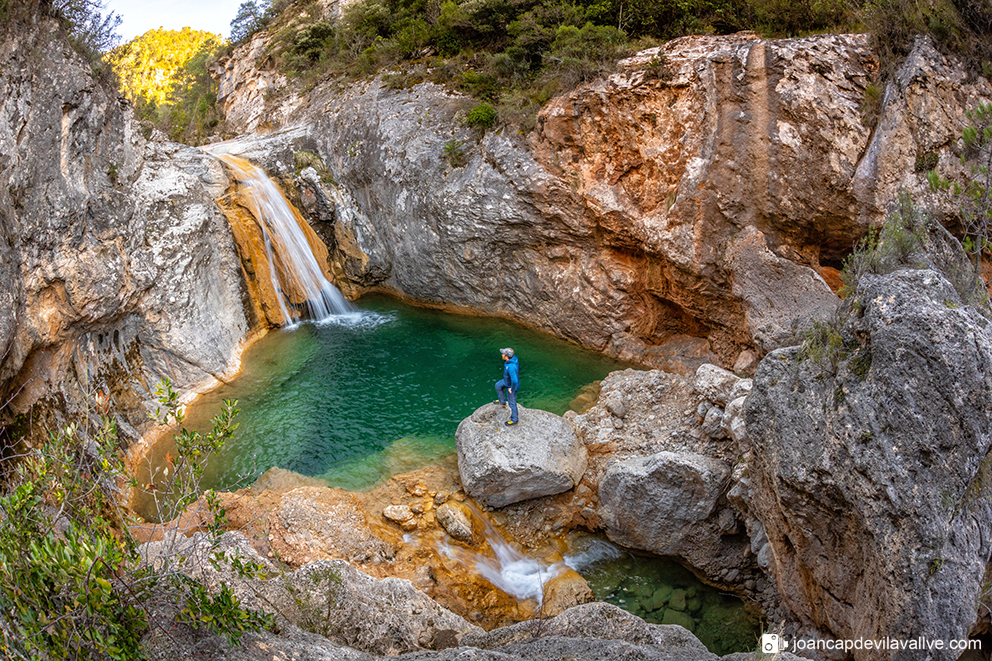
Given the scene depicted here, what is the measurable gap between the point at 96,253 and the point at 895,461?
14.9 meters

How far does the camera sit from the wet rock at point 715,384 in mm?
10828

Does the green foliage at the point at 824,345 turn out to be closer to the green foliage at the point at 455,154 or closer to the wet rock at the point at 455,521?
the wet rock at the point at 455,521

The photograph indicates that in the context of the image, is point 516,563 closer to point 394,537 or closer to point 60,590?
point 394,537

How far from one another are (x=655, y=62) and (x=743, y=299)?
20.0 ft

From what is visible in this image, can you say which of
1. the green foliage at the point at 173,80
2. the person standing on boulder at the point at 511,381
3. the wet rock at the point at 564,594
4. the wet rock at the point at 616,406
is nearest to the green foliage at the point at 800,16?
the wet rock at the point at 616,406

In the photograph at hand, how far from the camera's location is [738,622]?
28.3ft

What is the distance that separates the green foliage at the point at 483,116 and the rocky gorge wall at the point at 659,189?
0.33 m

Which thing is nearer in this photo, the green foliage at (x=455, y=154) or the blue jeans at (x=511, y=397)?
the blue jeans at (x=511, y=397)

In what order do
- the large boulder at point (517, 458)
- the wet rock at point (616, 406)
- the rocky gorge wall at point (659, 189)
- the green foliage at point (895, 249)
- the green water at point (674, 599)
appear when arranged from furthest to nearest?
the rocky gorge wall at point (659, 189)
the wet rock at point (616, 406)
the large boulder at point (517, 458)
the green water at point (674, 599)
the green foliage at point (895, 249)

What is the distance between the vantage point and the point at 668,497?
9477mm

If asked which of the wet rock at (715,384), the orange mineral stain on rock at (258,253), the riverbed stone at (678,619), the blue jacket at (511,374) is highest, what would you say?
the orange mineral stain on rock at (258,253)

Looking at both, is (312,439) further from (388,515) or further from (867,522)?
(867,522)

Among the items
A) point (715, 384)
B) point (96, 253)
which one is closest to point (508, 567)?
point (715, 384)

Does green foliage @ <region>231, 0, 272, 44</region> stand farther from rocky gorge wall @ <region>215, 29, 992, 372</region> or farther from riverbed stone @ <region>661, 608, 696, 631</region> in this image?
riverbed stone @ <region>661, 608, 696, 631</region>
